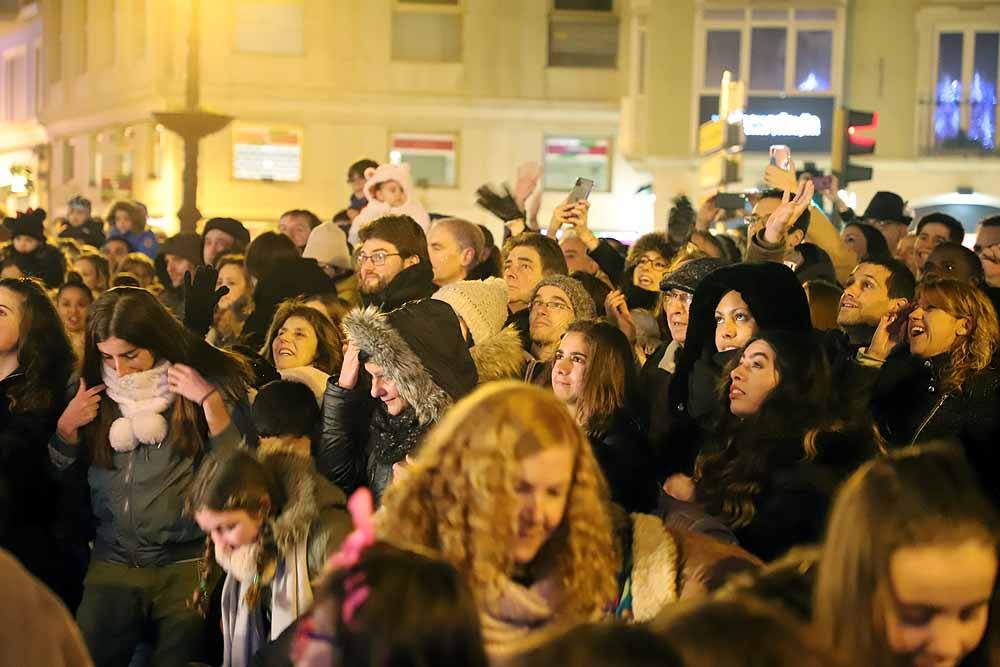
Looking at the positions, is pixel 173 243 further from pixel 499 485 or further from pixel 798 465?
pixel 499 485

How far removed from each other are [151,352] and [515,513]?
10.2 ft

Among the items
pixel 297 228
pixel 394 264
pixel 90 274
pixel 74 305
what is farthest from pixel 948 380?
pixel 297 228

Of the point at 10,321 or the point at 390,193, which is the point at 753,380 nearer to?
the point at 10,321

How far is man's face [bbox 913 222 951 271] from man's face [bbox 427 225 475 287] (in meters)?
4.00

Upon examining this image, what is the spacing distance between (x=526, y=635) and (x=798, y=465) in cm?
178

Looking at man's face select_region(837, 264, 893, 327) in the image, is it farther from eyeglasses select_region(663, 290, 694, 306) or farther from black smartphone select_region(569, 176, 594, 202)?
black smartphone select_region(569, 176, 594, 202)

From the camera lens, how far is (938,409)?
6438 mm

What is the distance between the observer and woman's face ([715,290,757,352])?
591cm

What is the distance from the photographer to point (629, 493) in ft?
18.1

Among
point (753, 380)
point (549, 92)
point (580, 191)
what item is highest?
point (549, 92)

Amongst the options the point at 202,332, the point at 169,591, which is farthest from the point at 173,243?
the point at 169,591

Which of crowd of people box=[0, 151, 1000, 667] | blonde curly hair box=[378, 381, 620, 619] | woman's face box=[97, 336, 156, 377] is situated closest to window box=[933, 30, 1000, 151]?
crowd of people box=[0, 151, 1000, 667]

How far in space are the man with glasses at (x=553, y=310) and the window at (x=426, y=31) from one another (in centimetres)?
2479

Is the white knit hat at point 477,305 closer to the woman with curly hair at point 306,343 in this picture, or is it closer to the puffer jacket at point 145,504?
the woman with curly hair at point 306,343
